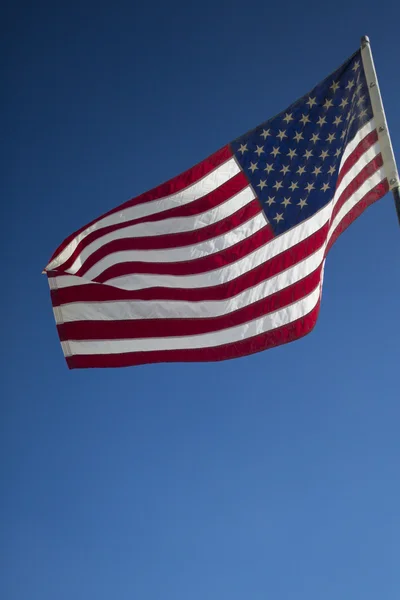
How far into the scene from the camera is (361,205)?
1085 cm

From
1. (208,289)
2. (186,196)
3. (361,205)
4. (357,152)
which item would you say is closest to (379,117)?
(357,152)

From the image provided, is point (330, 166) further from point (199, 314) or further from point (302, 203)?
point (199, 314)

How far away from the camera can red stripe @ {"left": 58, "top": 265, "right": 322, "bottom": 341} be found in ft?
35.7

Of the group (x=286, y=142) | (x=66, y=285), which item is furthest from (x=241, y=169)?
(x=66, y=285)

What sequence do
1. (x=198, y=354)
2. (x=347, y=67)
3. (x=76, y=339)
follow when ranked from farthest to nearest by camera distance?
(x=76, y=339)
(x=198, y=354)
(x=347, y=67)

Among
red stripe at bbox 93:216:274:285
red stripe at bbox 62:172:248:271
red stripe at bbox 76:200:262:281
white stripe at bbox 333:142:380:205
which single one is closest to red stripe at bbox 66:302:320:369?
red stripe at bbox 93:216:274:285

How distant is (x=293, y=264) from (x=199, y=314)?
5.44 ft

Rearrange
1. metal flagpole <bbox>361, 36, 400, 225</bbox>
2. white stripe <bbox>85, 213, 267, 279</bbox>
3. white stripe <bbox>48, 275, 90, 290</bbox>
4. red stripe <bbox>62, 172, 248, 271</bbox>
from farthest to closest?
white stripe <bbox>48, 275, 90, 290</bbox> < red stripe <bbox>62, 172, 248, 271</bbox> < white stripe <bbox>85, 213, 267, 279</bbox> < metal flagpole <bbox>361, 36, 400, 225</bbox>

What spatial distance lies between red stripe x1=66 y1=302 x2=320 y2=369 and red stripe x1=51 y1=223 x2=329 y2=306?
2.55 ft

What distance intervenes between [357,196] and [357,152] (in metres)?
0.61

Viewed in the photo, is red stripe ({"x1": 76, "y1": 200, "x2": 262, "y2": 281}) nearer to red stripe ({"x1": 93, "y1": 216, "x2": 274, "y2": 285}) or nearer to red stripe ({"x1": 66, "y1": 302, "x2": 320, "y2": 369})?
red stripe ({"x1": 93, "y1": 216, "x2": 274, "y2": 285})

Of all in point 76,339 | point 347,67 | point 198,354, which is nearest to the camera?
point 347,67

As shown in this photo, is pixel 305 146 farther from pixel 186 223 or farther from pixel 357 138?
pixel 186 223

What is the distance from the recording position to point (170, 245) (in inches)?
471
